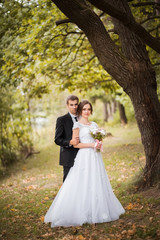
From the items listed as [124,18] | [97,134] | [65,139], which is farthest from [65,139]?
[124,18]

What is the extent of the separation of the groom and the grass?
1.33 meters

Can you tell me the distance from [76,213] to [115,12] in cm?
371

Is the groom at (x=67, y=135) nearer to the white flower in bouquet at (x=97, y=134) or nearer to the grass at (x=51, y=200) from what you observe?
the white flower in bouquet at (x=97, y=134)

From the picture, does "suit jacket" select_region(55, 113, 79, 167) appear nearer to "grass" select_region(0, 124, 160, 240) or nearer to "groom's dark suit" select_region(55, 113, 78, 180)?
"groom's dark suit" select_region(55, 113, 78, 180)

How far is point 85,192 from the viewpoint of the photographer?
4.97 meters

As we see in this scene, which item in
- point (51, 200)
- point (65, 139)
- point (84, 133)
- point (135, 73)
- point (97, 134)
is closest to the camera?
point (97, 134)

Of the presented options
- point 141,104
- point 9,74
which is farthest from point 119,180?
point 9,74

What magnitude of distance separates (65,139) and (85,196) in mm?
1250

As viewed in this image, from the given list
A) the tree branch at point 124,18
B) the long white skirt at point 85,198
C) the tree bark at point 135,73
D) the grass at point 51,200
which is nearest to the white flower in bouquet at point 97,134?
the long white skirt at point 85,198

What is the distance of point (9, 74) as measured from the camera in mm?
8109

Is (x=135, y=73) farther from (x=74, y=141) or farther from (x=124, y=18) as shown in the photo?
(x=74, y=141)

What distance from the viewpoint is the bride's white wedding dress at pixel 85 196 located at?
192 inches

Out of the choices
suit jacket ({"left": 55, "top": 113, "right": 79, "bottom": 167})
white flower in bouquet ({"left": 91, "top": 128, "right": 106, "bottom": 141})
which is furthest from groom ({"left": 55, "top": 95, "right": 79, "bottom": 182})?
white flower in bouquet ({"left": 91, "top": 128, "right": 106, "bottom": 141})

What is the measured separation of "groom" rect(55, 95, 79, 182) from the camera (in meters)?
5.34
